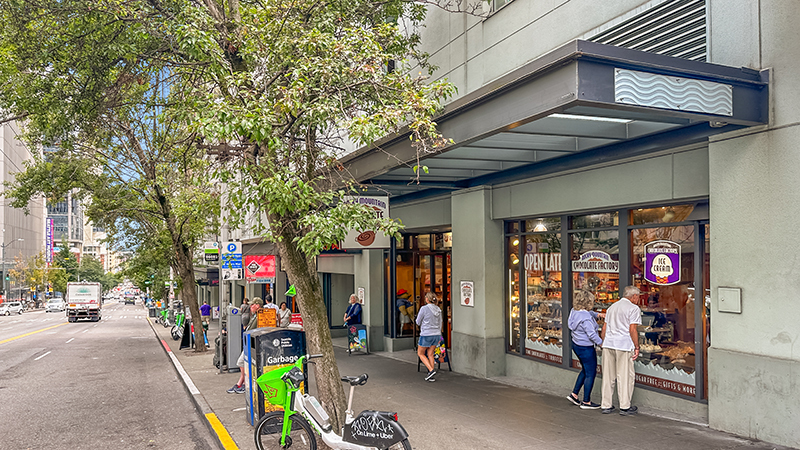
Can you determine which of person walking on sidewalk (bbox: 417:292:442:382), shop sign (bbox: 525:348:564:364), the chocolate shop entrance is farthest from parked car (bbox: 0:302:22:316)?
shop sign (bbox: 525:348:564:364)

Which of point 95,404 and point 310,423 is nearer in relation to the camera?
point 310,423

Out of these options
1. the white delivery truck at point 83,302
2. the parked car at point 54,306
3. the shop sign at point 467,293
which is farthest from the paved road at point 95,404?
the parked car at point 54,306

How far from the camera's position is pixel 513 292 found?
11.4 meters

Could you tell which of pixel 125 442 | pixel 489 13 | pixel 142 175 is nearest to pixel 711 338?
pixel 489 13

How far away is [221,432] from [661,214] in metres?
6.88

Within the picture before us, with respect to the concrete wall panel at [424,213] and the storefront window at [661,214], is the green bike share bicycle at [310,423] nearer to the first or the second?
the storefront window at [661,214]

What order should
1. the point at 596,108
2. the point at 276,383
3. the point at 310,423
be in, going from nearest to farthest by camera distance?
the point at 310,423 → the point at 596,108 → the point at 276,383

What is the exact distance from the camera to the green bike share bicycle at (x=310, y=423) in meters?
5.50

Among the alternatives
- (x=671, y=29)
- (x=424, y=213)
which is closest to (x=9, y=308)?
(x=424, y=213)

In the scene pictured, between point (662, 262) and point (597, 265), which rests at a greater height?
point (662, 262)

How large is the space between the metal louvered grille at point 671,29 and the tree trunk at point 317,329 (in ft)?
18.0

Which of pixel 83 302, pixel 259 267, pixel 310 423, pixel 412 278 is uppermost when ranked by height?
pixel 259 267

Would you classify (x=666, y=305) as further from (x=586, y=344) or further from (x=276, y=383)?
(x=276, y=383)

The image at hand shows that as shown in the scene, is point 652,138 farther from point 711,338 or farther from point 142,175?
point 142,175
